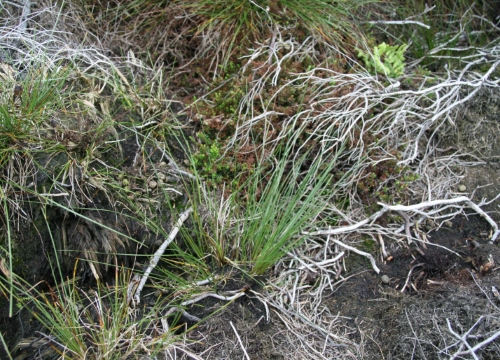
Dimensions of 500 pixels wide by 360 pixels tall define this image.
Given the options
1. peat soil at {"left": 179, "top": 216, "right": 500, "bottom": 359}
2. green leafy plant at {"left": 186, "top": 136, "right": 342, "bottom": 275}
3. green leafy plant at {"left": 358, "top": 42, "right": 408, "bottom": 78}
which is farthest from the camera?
green leafy plant at {"left": 358, "top": 42, "right": 408, "bottom": 78}

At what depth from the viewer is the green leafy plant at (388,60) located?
3107 millimetres

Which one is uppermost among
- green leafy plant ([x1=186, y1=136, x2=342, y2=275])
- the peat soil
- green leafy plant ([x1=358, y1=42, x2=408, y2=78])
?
green leafy plant ([x1=358, y1=42, x2=408, y2=78])

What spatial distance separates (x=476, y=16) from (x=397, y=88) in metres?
1.11

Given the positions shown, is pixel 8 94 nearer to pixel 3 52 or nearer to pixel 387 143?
pixel 3 52

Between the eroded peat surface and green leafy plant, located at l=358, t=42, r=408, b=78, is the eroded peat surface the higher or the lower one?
the lower one

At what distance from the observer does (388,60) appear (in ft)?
10.3

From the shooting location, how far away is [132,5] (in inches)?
123

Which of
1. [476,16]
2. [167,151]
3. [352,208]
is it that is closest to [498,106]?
[476,16]

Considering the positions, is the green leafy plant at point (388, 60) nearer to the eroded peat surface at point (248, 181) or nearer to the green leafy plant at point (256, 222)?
the eroded peat surface at point (248, 181)

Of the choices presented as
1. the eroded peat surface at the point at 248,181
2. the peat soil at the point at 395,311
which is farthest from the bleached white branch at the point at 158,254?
the peat soil at the point at 395,311

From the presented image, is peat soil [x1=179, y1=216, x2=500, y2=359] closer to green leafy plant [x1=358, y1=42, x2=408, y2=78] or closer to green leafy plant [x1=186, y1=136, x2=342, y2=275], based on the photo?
green leafy plant [x1=186, y1=136, x2=342, y2=275]

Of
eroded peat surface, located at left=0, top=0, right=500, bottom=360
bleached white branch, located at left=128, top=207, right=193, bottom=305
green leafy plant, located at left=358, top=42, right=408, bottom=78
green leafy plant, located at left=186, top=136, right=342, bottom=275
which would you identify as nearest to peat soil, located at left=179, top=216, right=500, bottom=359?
eroded peat surface, located at left=0, top=0, right=500, bottom=360

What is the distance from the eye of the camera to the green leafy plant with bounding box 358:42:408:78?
311 centimetres

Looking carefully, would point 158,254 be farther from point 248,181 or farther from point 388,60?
point 388,60
